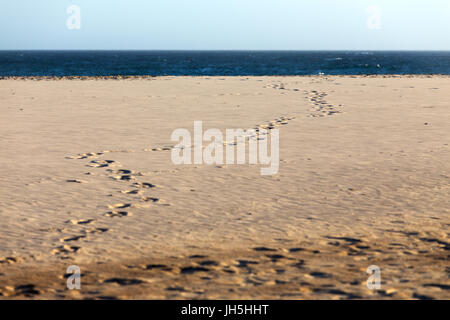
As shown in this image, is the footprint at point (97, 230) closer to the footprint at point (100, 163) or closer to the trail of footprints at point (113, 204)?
the trail of footprints at point (113, 204)

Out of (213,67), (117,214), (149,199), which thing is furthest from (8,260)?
(213,67)

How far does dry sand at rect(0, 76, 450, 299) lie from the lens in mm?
4922

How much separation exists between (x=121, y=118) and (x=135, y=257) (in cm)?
1034

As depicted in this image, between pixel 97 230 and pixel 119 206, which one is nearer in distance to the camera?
pixel 97 230

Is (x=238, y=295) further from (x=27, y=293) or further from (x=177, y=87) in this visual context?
(x=177, y=87)

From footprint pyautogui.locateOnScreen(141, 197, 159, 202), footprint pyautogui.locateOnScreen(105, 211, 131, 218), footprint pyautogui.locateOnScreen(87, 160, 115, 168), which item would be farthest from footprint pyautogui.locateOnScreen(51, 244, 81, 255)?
footprint pyautogui.locateOnScreen(87, 160, 115, 168)

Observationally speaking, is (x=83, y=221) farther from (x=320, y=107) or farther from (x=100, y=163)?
(x=320, y=107)

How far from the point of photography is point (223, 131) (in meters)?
13.1

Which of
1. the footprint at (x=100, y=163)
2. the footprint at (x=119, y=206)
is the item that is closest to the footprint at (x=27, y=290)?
the footprint at (x=119, y=206)

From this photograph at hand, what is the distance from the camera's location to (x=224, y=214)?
6914mm

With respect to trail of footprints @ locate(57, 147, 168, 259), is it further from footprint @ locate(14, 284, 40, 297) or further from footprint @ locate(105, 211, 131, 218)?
footprint @ locate(14, 284, 40, 297)

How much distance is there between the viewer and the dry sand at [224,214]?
4.92 m

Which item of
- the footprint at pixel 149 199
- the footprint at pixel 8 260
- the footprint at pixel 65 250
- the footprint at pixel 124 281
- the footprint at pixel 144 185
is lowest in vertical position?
the footprint at pixel 124 281

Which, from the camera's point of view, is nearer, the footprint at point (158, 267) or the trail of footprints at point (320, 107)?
the footprint at point (158, 267)
